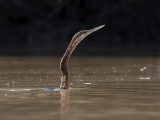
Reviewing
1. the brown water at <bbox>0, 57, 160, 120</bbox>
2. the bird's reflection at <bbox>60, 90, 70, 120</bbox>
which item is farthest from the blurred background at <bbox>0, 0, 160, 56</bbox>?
the bird's reflection at <bbox>60, 90, 70, 120</bbox>

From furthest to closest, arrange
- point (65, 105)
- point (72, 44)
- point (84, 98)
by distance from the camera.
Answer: point (72, 44) < point (84, 98) < point (65, 105)

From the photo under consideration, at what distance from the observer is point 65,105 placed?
27.3 ft

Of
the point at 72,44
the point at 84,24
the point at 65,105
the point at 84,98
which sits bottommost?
the point at 65,105

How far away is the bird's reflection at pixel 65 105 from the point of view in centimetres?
730

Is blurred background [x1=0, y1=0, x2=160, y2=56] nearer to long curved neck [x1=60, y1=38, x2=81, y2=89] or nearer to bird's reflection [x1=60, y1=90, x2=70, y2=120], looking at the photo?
long curved neck [x1=60, y1=38, x2=81, y2=89]

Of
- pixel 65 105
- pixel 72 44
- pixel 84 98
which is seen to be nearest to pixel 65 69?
pixel 72 44

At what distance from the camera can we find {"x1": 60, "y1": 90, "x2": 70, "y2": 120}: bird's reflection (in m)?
7.30

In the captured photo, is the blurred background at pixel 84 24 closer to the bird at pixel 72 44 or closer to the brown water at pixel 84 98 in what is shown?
the brown water at pixel 84 98

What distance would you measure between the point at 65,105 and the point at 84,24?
27.6 m

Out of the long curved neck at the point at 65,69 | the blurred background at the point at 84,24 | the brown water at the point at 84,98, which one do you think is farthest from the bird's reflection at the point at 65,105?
the blurred background at the point at 84,24

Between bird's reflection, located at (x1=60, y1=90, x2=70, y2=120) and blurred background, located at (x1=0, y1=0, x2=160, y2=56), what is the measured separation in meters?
24.7

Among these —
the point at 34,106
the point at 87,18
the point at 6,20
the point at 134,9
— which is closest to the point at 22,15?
the point at 6,20

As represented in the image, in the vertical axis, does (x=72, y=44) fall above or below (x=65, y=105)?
above

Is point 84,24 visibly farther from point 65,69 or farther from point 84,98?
point 84,98
